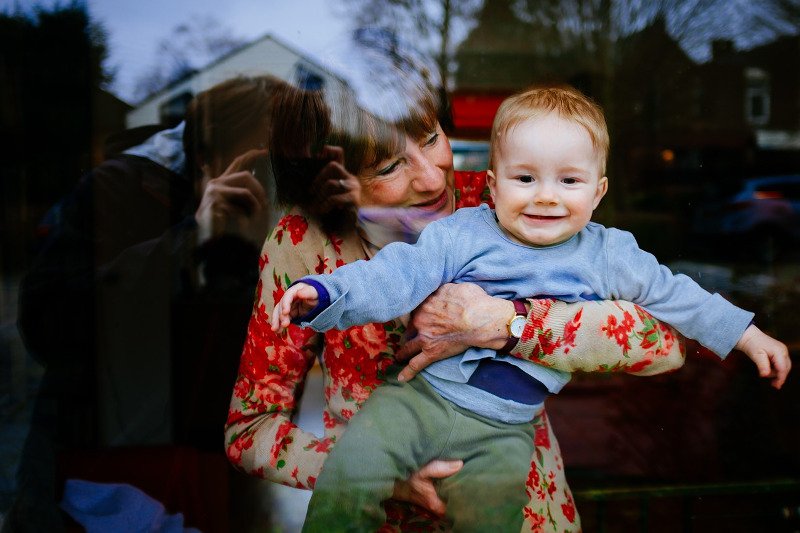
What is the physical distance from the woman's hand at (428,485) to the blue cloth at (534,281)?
0.39ft

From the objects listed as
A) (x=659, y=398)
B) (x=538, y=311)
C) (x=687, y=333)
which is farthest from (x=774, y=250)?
(x=538, y=311)

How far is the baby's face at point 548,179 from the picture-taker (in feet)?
4.12

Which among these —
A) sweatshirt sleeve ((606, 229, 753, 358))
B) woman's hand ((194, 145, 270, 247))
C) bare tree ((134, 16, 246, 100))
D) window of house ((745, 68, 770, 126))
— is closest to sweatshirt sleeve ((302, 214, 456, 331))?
sweatshirt sleeve ((606, 229, 753, 358))

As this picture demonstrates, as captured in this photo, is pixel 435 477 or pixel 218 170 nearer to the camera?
pixel 435 477

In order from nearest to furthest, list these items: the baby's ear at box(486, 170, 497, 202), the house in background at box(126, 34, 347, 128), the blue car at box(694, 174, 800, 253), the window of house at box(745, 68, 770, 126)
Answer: the baby's ear at box(486, 170, 497, 202)
the house in background at box(126, 34, 347, 128)
the blue car at box(694, 174, 800, 253)
the window of house at box(745, 68, 770, 126)

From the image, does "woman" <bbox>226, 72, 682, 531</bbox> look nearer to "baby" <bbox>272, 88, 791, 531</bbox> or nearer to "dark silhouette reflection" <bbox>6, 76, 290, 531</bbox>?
"baby" <bbox>272, 88, 791, 531</bbox>

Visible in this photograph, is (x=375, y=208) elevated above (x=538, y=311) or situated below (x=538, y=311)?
above

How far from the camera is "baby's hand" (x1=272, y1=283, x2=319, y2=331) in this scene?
1099 mm

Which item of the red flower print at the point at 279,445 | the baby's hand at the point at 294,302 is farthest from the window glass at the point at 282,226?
the baby's hand at the point at 294,302

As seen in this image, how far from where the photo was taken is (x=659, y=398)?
118 inches

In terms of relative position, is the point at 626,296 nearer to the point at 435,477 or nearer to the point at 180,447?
the point at 435,477

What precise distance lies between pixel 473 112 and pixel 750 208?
135 centimetres

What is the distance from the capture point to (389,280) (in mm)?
1207

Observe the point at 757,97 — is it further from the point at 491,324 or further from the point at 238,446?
the point at 238,446
